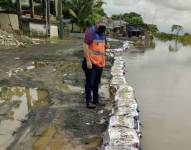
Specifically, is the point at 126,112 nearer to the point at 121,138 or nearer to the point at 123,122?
the point at 123,122

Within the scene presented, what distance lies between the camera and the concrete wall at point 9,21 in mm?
30750

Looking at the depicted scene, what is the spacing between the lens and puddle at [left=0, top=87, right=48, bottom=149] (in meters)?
6.25

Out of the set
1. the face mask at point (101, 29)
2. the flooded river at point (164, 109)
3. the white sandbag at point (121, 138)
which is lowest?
the flooded river at point (164, 109)

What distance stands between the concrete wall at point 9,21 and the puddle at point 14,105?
2186 cm

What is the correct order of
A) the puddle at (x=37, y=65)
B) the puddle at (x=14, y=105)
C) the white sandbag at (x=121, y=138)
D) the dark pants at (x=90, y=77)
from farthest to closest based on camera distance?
the puddle at (x=37, y=65), the dark pants at (x=90, y=77), the puddle at (x=14, y=105), the white sandbag at (x=121, y=138)

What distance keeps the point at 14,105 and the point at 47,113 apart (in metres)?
1.07

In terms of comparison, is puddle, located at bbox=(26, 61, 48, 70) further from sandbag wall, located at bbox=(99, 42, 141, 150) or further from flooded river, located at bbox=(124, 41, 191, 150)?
sandbag wall, located at bbox=(99, 42, 141, 150)

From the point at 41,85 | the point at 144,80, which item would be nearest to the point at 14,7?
the point at 144,80

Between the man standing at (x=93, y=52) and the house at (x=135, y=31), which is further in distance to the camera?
the house at (x=135, y=31)

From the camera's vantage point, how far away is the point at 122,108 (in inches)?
275

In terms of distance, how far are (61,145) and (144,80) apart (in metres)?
9.71

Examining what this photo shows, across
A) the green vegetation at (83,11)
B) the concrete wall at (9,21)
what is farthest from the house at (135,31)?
the concrete wall at (9,21)

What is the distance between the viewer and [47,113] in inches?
292

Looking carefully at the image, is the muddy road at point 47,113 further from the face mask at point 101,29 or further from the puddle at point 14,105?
the face mask at point 101,29
